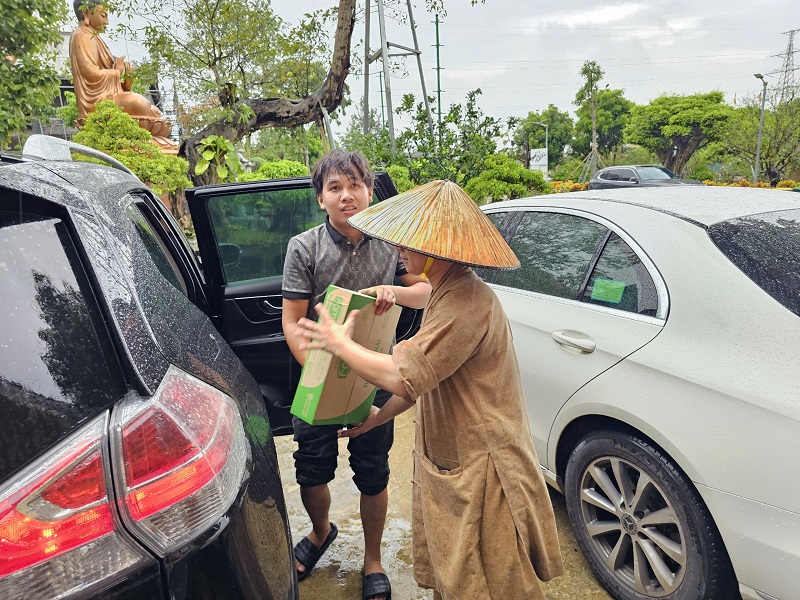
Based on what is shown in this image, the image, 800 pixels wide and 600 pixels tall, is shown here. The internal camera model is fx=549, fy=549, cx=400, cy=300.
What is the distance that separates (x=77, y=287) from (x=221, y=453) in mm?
391

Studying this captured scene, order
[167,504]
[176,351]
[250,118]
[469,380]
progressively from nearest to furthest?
[167,504] → [176,351] → [469,380] → [250,118]

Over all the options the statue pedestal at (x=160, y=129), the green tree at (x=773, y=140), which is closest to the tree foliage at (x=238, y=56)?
the statue pedestal at (x=160, y=129)

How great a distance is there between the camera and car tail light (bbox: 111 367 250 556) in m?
0.86

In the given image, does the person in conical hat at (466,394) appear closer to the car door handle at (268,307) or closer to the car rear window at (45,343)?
the car rear window at (45,343)

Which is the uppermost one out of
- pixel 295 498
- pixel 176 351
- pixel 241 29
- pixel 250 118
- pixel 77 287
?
pixel 241 29

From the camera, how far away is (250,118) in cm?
793

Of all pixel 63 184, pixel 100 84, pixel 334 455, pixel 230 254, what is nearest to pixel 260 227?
pixel 230 254

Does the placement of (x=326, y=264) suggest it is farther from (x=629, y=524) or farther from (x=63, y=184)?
(x=629, y=524)

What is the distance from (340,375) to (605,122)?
51.5 m

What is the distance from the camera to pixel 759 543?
1.55 metres

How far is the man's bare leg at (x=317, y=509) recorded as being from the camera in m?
2.13

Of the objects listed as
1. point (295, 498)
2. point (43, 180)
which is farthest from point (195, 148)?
point (43, 180)

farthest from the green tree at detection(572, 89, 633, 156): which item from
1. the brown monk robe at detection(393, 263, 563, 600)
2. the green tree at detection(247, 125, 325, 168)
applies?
the brown monk robe at detection(393, 263, 563, 600)

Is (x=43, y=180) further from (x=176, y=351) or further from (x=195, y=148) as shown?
(x=195, y=148)
